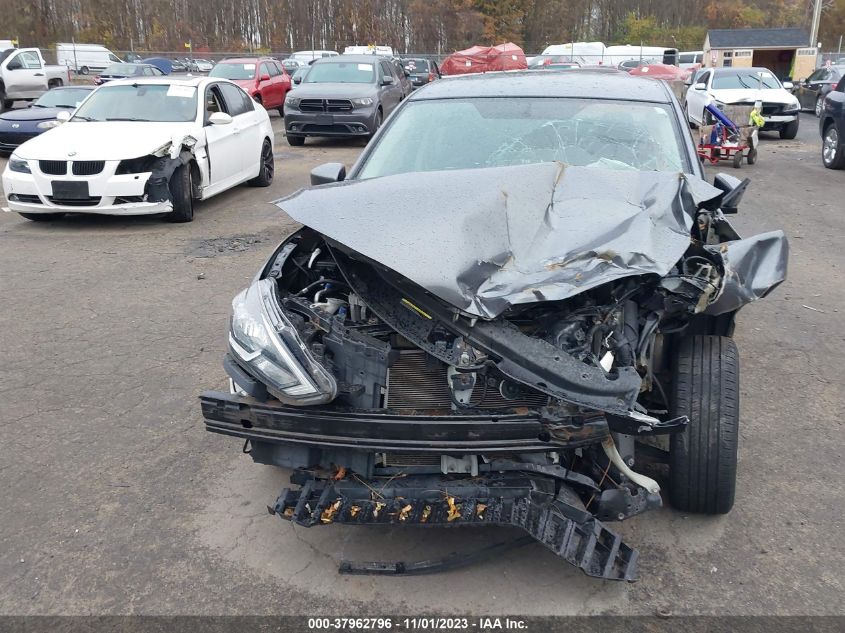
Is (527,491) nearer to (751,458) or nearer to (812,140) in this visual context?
(751,458)

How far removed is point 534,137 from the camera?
4.00 m

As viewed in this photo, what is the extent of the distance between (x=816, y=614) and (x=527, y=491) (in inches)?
44.0

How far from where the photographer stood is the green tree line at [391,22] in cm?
5103

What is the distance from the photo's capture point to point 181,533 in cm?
312

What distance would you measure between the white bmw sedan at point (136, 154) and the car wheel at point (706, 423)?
265 inches

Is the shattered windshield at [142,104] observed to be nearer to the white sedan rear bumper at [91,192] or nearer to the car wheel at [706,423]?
the white sedan rear bumper at [91,192]

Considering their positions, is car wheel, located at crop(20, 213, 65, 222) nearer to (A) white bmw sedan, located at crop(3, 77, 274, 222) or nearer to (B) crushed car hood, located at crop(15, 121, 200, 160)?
(A) white bmw sedan, located at crop(3, 77, 274, 222)

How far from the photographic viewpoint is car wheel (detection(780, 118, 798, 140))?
16688 millimetres

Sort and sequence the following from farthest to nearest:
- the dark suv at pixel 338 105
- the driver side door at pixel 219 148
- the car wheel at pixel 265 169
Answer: the dark suv at pixel 338 105 → the car wheel at pixel 265 169 → the driver side door at pixel 219 148

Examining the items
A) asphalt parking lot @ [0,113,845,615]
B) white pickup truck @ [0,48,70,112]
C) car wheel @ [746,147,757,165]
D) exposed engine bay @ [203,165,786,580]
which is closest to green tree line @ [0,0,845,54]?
white pickup truck @ [0,48,70,112]

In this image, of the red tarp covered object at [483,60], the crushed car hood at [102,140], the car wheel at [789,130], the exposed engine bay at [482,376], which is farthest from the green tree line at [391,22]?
the exposed engine bay at [482,376]

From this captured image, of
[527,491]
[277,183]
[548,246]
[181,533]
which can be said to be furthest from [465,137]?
[277,183]

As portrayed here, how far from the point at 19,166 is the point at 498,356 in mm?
7586

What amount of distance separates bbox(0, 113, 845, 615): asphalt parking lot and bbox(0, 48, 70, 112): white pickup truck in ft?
57.7
